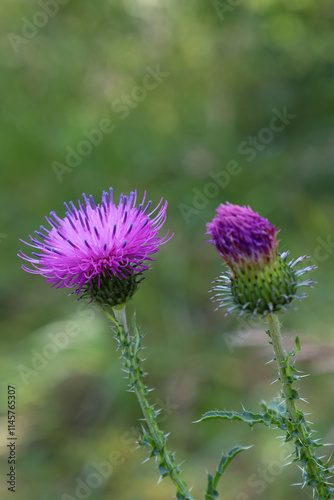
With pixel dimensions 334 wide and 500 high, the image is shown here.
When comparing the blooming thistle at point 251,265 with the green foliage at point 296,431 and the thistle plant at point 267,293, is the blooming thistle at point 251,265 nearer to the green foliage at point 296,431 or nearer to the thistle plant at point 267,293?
the thistle plant at point 267,293

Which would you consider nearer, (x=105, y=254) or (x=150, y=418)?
(x=150, y=418)

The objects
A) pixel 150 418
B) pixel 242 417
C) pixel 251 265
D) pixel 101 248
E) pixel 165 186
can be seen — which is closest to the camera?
pixel 242 417

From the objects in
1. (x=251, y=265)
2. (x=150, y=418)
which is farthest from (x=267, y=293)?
(x=150, y=418)

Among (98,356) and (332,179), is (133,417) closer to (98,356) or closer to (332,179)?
(98,356)

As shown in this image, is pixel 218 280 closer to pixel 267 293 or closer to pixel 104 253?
pixel 267 293

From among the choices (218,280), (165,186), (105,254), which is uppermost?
(165,186)

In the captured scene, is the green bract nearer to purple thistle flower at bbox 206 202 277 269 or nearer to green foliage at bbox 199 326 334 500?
purple thistle flower at bbox 206 202 277 269

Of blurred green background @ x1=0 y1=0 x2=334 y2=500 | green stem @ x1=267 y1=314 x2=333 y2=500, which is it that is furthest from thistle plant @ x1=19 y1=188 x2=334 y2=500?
blurred green background @ x1=0 y1=0 x2=334 y2=500

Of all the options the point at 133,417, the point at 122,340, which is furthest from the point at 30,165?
the point at 122,340
